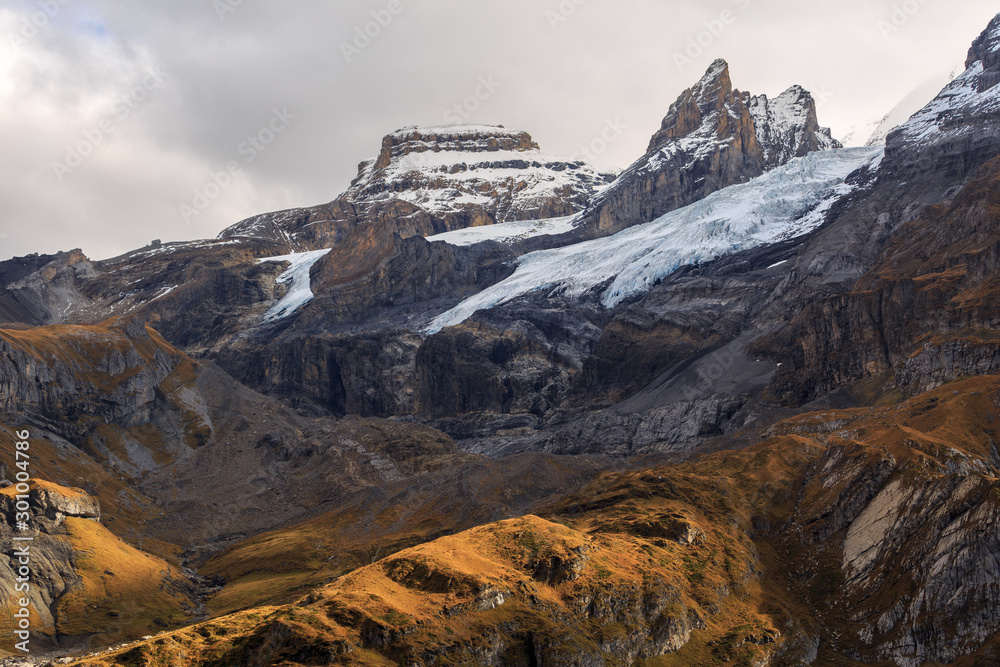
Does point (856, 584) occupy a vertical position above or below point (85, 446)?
below

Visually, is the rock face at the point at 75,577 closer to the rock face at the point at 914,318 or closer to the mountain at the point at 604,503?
the mountain at the point at 604,503

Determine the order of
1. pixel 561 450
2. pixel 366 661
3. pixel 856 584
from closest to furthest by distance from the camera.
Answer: pixel 366 661 → pixel 856 584 → pixel 561 450

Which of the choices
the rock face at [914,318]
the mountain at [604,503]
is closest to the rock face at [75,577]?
the mountain at [604,503]

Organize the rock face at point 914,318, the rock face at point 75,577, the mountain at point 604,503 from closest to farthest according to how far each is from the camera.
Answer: the mountain at point 604,503 → the rock face at point 75,577 → the rock face at point 914,318

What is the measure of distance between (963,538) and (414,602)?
142ft

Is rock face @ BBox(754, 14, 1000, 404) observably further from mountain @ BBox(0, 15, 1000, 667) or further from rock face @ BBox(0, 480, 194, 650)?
rock face @ BBox(0, 480, 194, 650)

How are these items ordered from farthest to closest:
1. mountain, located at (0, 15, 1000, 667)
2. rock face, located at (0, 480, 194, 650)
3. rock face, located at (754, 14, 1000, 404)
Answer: rock face, located at (754, 14, 1000, 404)
rock face, located at (0, 480, 194, 650)
mountain, located at (0, 15, 1000, 667)

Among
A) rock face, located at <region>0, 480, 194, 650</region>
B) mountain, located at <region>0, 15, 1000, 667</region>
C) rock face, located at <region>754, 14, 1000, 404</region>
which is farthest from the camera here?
rock face, located at <region>754, 14, 1000, 404</region>

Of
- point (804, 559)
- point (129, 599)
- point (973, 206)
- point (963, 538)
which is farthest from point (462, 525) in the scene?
point (973, 206)

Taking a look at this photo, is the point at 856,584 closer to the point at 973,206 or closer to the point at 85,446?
the point at 973,206

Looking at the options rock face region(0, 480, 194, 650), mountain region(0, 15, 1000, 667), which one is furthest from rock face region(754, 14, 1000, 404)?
rock face region(0, 480, 194, 650)

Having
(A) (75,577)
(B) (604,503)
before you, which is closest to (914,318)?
(B) (604,503)

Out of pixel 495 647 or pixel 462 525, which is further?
pixel 462 525

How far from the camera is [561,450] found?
17600 cm
